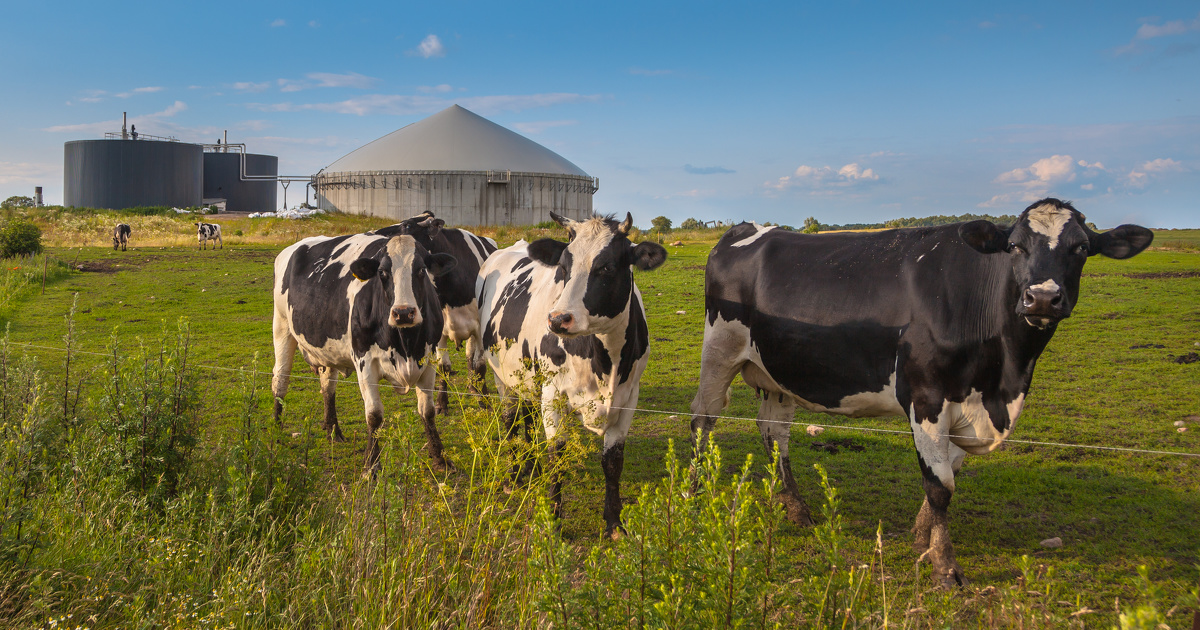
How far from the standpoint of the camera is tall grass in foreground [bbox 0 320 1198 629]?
2.63 m

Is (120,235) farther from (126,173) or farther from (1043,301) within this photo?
(126,173)

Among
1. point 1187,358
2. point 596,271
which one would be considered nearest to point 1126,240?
point 596,271

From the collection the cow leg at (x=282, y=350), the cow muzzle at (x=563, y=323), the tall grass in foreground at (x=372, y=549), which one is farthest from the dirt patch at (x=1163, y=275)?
the cow leg at (x=282, y=350)

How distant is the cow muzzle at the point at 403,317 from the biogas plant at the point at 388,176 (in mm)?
45977

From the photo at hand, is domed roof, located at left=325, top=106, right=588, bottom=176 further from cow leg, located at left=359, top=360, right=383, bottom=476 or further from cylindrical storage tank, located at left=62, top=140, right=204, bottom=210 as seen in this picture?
cow leg, located at left=359, top=360, right=383, bottom=476

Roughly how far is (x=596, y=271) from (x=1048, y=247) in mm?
2626

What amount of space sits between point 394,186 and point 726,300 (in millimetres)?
50512

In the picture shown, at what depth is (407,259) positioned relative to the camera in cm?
639

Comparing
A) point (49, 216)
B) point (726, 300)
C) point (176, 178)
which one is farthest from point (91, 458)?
point (176, 178)

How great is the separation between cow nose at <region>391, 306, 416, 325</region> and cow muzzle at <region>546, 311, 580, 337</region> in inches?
69.4

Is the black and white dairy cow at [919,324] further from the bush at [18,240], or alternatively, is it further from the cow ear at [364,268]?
the bush at [18,240]

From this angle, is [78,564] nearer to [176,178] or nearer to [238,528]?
[238,528]

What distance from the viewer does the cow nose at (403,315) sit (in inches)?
234

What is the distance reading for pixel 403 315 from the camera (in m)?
5.94
